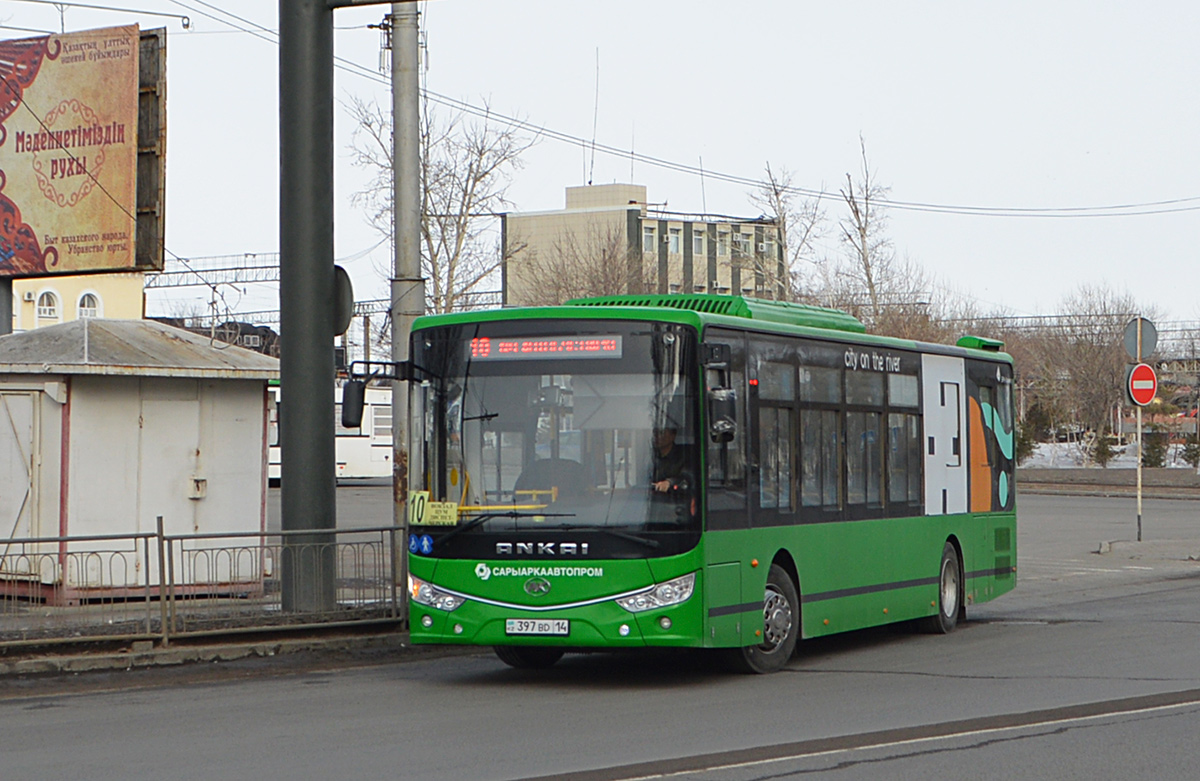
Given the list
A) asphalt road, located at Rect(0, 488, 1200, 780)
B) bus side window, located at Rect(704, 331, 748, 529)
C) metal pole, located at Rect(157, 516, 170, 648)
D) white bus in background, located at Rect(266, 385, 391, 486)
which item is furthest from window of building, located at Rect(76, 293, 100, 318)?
bus side window, located at Rect(704, 331, 748, 529)

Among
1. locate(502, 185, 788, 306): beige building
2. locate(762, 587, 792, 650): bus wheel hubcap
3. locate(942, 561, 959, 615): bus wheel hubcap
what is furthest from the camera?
→ locate(502, 185, 788, 306): beige building

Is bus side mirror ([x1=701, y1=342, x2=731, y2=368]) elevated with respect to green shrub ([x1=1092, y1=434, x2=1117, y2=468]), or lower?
elevated

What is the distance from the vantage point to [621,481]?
11.2m

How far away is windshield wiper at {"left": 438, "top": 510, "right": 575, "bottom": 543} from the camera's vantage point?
1119 cm

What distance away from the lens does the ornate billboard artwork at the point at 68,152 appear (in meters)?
18.3

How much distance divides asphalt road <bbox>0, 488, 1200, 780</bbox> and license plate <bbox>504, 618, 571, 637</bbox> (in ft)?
1.47

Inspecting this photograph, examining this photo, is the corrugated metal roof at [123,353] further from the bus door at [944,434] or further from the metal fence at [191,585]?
the bus door at [944,434]

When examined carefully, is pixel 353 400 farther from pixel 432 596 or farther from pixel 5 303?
pixel 5 303

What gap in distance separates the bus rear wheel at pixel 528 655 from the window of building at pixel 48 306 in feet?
215

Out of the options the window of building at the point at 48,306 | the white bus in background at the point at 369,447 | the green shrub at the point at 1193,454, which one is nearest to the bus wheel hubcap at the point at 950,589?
the white bus in background at the point at 369,447

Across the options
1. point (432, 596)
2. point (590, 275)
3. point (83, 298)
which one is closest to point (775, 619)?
point (432, 596)

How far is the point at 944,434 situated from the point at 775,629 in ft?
13.7

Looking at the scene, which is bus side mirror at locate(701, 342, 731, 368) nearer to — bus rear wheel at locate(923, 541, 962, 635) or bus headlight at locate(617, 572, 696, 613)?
bus headlight at locate(617, 572, 696, 613)

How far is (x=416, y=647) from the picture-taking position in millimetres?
14289
